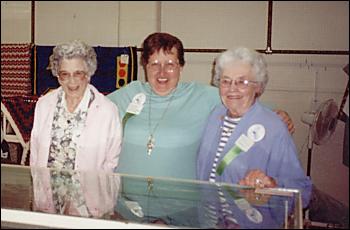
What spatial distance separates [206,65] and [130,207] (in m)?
0.61

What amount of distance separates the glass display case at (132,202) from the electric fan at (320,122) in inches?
13.7

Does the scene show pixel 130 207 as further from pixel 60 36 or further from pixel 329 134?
pixel 60 36

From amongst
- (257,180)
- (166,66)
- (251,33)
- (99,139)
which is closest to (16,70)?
(99,139)

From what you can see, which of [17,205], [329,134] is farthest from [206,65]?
[17,205]

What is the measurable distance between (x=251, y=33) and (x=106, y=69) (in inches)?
19.2

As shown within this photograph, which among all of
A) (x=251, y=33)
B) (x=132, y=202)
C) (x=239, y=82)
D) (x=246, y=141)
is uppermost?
(x=251, y=33)

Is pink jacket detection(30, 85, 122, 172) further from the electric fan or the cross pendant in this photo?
the electric fan

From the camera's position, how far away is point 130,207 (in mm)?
1088

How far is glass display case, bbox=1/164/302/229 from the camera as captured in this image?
0.97m

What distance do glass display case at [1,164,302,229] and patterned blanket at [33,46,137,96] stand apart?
315mm

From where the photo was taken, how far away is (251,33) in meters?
1.56

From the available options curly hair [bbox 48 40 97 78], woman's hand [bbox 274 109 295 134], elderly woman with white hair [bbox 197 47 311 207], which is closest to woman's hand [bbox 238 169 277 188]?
elderly woman with white hair [bbox 197 47 311 207]

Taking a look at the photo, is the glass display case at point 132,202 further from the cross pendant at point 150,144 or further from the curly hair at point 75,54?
the curly hair at point 75,54

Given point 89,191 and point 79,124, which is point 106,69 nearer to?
point 79,124
